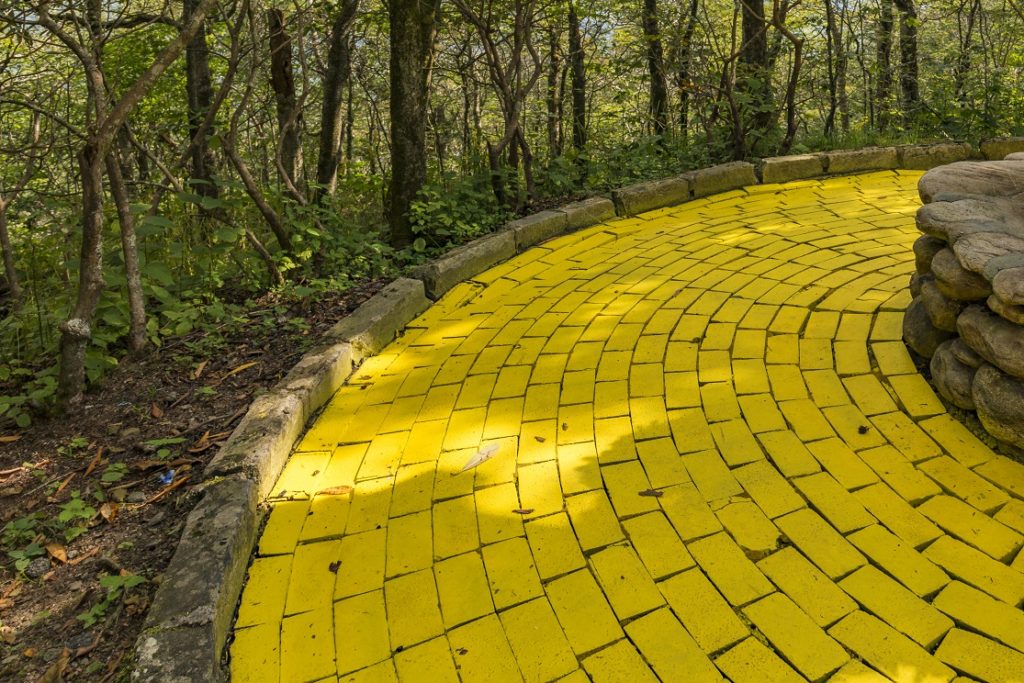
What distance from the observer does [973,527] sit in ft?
7.32

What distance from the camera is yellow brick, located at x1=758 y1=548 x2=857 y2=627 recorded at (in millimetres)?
1979

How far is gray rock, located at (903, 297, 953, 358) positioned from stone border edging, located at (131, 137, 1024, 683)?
285cm

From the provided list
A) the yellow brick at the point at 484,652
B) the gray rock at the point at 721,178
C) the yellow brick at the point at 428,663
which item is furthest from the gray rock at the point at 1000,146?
the yellow brick at the point at 428,663

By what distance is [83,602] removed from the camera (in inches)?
89.8

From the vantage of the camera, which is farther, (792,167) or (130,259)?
(792,167)

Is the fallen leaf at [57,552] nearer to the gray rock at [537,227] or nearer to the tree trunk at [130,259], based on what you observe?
the tree trunk at [130,259]

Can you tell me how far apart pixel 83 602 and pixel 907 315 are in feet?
12.2

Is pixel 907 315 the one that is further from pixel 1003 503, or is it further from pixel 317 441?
pixel 317 441

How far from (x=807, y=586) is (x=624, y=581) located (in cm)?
57

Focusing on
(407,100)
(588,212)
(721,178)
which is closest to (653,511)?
(588,212)

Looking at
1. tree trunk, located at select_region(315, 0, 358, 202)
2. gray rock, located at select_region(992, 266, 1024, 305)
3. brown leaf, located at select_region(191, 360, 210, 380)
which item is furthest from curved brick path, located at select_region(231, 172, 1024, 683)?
tree trunk, located at select_region(315, 0, 358, 202)

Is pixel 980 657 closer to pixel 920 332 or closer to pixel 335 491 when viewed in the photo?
pixel 920 332

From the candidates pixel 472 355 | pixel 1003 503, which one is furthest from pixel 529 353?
pixel 1003 503

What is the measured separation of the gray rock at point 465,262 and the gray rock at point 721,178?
7.00 ft
